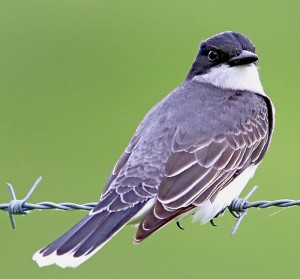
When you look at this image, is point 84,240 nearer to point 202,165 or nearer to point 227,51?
point 202,165

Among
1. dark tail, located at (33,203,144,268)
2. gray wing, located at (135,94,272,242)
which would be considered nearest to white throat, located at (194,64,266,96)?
gray wing, located at (135,94,272,242)

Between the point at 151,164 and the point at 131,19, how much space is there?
7.36 m

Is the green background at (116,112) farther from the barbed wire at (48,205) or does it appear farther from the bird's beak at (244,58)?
the barbed wire at (48,205)

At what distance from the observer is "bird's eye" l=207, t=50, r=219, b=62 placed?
916 cm

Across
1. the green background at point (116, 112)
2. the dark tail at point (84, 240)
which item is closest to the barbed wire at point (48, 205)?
the dark tail at point (84, 240)

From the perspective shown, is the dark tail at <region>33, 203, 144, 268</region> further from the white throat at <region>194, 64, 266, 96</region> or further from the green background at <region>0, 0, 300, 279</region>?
the green background at <region>0, 0, 300, 279</region>

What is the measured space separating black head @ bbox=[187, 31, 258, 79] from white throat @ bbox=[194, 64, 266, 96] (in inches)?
2.5

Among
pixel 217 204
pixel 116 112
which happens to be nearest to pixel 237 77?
pixel 217 204

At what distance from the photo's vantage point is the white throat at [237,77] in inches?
359

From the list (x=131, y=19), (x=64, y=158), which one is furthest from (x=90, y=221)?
(x=131, y=19)

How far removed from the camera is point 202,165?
27.4ft

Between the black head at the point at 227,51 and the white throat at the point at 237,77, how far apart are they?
0.06 meters

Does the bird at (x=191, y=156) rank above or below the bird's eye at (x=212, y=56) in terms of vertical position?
below

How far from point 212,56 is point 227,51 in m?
0.21
